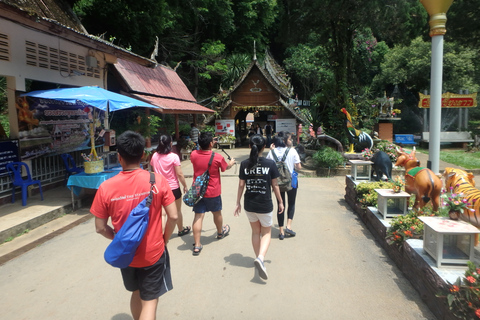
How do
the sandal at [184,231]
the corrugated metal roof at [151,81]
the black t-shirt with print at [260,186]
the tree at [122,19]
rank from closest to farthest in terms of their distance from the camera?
the black t-shirt with print at [260,186] < the sandal at [184,231] < the corrugated metal roof at [151,81] < the tree at [122,19]

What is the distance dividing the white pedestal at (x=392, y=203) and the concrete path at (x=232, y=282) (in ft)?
1.76

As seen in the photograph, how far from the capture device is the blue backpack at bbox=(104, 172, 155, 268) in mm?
2350

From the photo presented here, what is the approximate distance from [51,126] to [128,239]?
7.78 meters

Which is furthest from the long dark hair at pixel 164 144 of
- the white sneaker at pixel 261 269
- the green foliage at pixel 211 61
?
the green foliage at pixel 211 61

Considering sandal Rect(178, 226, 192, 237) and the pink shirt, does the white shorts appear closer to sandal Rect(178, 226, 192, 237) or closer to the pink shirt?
the pink shirt

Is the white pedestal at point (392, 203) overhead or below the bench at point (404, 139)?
below

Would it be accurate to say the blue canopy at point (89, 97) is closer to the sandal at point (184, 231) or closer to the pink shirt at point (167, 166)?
the pink shirt at point (167, 166)

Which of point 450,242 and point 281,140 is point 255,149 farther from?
point 450,242

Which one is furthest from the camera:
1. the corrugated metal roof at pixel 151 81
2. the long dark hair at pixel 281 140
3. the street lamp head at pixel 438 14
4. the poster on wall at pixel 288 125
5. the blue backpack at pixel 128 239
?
the poster on wall at pixel 288 125

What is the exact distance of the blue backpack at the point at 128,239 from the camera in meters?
2.35

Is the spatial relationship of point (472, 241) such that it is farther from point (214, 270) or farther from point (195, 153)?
point (195, 153)

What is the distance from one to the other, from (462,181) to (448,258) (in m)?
1.72

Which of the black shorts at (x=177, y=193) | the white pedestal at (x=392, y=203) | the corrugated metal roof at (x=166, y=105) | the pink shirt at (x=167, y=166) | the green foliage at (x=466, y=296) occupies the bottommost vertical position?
the green foliage at (x=466, y=296)

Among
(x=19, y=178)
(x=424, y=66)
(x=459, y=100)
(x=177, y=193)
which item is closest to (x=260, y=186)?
(x=177, y=193)
